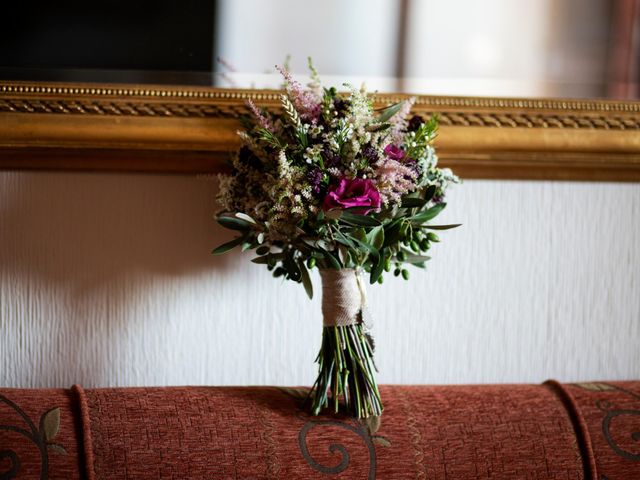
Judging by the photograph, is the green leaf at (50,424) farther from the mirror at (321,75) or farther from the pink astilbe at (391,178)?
the pink astilbe at (391,178)

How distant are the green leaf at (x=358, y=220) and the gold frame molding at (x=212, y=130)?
32 cm

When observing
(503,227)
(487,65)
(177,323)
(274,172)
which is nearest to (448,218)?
(503,227)

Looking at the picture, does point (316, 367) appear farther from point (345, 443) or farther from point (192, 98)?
point (192, 98)

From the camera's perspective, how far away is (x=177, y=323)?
1237 mm

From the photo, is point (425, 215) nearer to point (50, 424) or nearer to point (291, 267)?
point (291, 267)

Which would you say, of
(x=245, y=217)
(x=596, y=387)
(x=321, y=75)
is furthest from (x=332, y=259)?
(x=596, y=387)

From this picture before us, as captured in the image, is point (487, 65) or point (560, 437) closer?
point (560, 437)

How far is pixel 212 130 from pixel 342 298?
0.39 meters

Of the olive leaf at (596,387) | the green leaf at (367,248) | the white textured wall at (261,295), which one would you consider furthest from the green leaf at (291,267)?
the olive leaf at (596,387)

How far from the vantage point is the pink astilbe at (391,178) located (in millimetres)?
943

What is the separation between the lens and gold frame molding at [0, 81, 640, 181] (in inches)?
44.9

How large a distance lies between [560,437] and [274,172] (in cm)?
63

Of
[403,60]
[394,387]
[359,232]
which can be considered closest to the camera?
[359,232]

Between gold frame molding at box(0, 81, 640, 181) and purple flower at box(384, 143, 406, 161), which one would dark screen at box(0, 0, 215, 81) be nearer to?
gold frame molding at box(0, 81, 640, 181)
